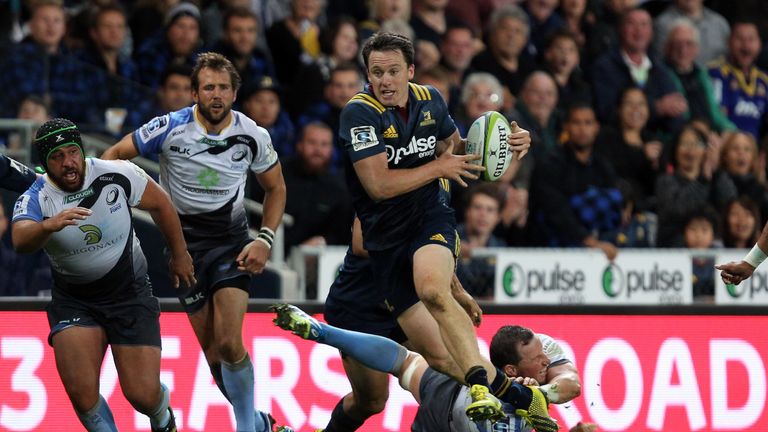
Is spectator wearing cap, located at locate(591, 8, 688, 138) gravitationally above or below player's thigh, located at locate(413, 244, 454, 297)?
above

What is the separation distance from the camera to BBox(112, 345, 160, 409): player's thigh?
8.95m

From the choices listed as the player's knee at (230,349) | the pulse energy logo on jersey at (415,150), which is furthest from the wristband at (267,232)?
the pulse energy logo on jersey at (415,150)

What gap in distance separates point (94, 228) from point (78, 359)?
2.43 ft

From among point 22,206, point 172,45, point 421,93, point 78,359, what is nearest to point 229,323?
point 78,359

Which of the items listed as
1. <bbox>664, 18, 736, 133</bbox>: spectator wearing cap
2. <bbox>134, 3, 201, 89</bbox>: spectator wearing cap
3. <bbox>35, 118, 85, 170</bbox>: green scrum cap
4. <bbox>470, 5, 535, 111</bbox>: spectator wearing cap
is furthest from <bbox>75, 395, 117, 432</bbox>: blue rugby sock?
<bbox>664, 18, 736, 133</bbox>: spectator wearing cap

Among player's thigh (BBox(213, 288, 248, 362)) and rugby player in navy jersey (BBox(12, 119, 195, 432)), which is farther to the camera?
player's thigh (BBox(213, 288, 248, 362))

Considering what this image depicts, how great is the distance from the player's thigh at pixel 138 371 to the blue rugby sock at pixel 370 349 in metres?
1.03

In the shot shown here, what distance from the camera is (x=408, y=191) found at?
28.2ft

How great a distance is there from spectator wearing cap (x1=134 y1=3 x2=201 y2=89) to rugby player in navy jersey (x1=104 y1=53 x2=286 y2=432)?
4143 mm

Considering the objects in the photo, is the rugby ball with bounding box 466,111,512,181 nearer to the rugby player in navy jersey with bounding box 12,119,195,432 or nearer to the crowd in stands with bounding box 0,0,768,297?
the rugby player in navy jersey with bounding box 12,119,195,432

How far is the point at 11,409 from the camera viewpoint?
1063 cm

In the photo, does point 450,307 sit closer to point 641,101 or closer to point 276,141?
point 276,141

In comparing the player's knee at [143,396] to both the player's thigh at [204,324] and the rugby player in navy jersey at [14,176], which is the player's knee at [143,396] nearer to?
the player's thigh at [204,324]

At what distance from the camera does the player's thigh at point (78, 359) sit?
8750mm
